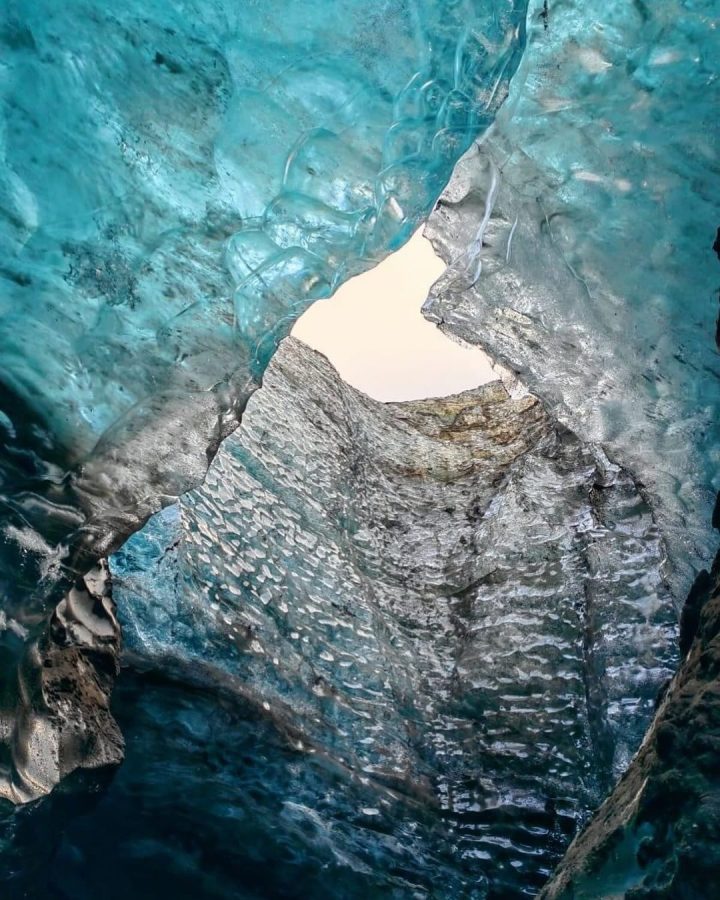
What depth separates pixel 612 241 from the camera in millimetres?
2094

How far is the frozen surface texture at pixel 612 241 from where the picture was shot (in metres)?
1.89

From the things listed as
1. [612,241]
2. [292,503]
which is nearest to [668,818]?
[612,241]

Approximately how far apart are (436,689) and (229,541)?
86 cm

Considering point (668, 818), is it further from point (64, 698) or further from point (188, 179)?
point (64, 698)

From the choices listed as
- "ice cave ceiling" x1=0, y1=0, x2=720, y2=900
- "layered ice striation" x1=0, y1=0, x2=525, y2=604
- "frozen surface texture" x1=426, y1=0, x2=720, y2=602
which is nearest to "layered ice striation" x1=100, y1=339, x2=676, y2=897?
"ice cave ceiling" x1=0, y1=0, x2=720, y2=900

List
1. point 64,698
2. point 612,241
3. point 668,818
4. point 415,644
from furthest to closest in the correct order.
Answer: point 415,644 < point 64,698 < point 612,241 < point 668,818

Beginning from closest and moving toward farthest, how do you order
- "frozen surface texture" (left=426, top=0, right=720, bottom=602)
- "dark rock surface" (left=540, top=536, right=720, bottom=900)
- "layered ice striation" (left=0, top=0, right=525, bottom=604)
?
"dark rock surface" (left=540, top=536, right=720, bottom=900), "layered ice striation" (left=0, top=0, right=525, bottom=604), "frozen surface texture" (left=426, top=0, right=720, bottom=602)

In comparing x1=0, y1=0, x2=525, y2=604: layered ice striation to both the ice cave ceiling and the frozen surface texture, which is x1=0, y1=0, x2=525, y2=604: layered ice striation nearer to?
the ice cave ceiling

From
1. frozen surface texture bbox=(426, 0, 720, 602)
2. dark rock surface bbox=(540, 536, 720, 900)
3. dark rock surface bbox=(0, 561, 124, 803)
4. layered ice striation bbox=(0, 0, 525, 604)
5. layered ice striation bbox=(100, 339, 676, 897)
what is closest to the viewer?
dark rock surface bbox=(540, 536, 720, 900)

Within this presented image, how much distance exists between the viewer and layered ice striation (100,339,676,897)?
2.40 m

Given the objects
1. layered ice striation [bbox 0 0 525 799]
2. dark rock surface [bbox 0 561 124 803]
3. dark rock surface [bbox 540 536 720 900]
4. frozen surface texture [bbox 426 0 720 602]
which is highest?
frozen surface texture [bbox 426 0 720 602]

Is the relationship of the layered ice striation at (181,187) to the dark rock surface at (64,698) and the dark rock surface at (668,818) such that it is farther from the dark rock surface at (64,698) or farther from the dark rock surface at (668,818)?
the dark rock surface at (668,818)

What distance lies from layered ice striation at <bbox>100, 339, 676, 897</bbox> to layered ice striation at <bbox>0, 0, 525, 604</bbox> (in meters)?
1.03

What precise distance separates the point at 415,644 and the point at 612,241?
1589mm
